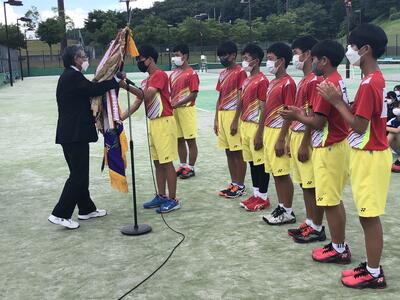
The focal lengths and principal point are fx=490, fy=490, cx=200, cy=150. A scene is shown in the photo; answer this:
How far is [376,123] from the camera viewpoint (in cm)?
353

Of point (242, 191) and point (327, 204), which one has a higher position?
point (327, 204)

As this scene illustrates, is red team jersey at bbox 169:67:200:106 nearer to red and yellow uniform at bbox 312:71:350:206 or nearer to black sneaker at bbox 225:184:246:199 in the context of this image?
black sneaker at bbox 225:184:246:199

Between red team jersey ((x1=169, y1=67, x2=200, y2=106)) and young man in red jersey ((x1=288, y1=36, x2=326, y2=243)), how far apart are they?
2.72m

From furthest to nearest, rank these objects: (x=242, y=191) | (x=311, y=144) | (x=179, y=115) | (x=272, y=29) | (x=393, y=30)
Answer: (x=393, y=30)
(x=272, y=29)
(x=179, y=115)
(x=242, y=191)
(x=311, y=144)

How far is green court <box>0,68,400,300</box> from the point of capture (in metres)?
3.85

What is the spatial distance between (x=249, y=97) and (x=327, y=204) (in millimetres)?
2024

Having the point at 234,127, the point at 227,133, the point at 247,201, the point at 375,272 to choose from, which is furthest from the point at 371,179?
the point at 227,133

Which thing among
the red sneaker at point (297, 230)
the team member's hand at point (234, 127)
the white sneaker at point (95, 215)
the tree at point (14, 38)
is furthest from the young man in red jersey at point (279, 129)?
the tree at point (14, 38)

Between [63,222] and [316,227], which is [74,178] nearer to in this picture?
[63,222]

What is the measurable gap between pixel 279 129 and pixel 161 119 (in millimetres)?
1534

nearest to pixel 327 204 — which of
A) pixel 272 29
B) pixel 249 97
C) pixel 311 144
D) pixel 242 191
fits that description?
pixel 311 144

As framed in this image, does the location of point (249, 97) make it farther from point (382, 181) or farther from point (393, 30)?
point (393, 30)

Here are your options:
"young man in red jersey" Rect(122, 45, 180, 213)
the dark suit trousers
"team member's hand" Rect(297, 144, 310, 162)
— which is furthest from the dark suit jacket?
"team member's hand" Rect(297, 144, 310, 162)

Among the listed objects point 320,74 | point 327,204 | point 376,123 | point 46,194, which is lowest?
point 46,194
